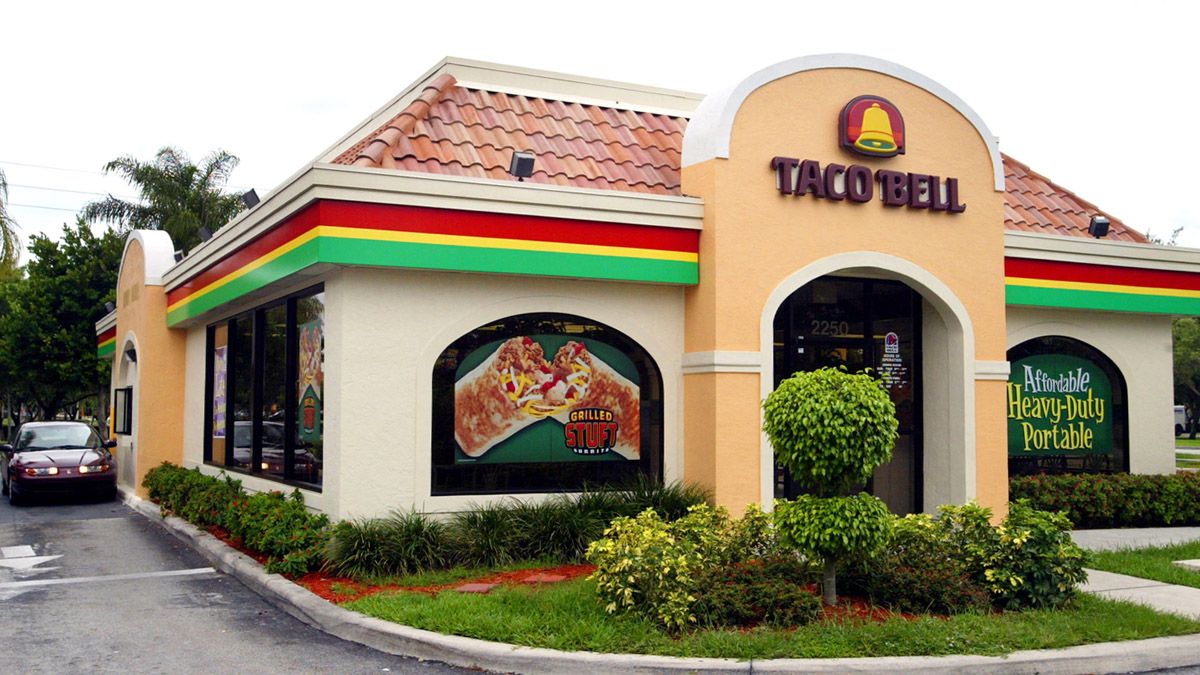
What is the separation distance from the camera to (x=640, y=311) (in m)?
12.4

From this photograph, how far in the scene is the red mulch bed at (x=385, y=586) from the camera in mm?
9346

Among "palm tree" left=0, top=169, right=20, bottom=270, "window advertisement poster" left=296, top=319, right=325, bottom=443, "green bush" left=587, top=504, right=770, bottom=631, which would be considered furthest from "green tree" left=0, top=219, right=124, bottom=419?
"green bush" left=587, top=504, right=770, bottom=631

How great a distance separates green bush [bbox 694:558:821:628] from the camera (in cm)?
797

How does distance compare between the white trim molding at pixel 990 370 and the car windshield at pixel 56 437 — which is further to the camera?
the car windshield at pixel 56 437

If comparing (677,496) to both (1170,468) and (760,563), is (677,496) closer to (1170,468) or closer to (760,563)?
(760,563)

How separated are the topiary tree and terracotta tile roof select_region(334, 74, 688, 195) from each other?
5152 mm

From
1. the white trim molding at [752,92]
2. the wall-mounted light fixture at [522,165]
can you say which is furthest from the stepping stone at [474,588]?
the white trim molding at [752,92]

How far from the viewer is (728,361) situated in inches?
467

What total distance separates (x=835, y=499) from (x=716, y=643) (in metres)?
1.60

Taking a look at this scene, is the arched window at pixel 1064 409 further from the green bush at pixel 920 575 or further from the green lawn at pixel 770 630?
the green lawn at pixel 770 630

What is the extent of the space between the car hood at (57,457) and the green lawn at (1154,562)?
16699mm

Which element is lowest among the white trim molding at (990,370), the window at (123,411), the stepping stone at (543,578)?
the stepping stone at (543,578)

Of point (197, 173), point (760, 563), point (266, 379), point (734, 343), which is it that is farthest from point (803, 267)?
point (197, 173)

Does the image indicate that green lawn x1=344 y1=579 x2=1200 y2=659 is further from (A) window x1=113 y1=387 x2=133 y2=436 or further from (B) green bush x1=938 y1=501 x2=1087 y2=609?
(A) window x1=113 y1=387 x2=133 y2=436
